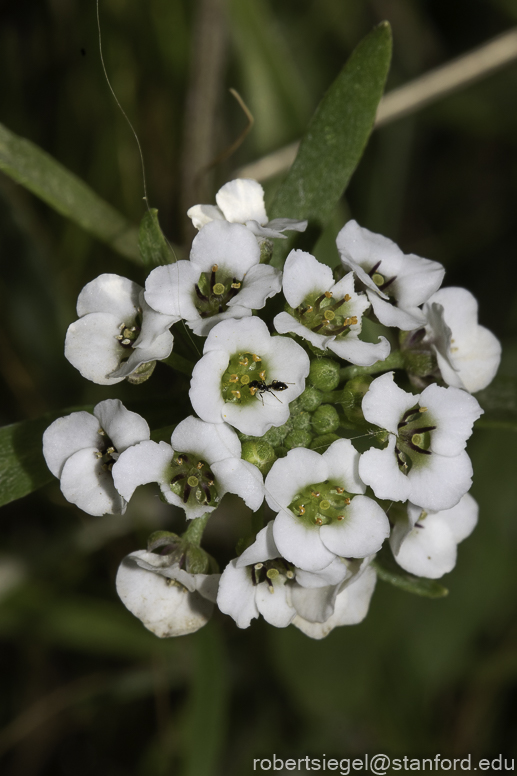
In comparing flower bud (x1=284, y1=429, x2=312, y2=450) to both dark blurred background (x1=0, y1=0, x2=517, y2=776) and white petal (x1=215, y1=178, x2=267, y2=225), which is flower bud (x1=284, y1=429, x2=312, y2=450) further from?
dark blurred background (x1=0, y1=0, x2=517, y2=776)

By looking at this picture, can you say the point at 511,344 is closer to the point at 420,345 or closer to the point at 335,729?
the point at 420,345

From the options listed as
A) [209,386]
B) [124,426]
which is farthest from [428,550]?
[124,426]

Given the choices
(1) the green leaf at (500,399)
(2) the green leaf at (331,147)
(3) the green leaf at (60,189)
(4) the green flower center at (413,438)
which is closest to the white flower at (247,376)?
(4) the green flower center at (413,438)

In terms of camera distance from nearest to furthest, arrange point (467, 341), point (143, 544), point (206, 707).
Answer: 1. point (467, 341)
2. point (206, 707)
3. point (143, 544)

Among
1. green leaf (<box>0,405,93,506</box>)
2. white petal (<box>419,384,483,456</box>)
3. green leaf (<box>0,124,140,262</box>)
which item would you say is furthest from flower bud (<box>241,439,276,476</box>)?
green leaf (<box>0,124,140,262</box>)

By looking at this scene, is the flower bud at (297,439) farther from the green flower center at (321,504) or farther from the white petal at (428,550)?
the white petal at (428,550)

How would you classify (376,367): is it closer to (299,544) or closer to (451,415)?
(451,415)
